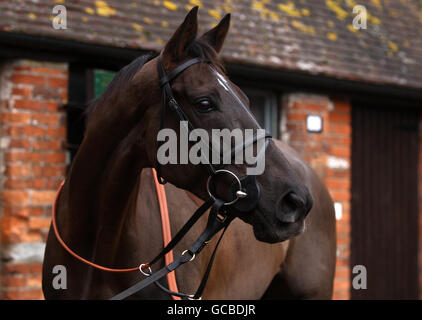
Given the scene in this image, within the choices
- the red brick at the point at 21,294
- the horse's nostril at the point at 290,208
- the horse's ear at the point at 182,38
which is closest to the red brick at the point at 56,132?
the red brick at the point at 21,294

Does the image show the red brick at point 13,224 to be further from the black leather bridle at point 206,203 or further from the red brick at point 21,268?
the black leather bridle at point 206,203

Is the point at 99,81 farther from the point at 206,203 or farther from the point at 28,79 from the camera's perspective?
the point at 206,203

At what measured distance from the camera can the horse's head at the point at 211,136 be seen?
2.36 metres

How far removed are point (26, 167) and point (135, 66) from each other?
2.13 m

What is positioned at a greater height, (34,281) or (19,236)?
(19,236)

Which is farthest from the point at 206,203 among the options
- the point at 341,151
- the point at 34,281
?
the point at 341,151

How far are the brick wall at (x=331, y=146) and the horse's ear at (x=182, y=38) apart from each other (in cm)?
360

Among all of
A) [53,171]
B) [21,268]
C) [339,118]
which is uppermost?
[339,118]

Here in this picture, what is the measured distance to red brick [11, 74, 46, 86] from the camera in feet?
14.9

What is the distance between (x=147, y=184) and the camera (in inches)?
118

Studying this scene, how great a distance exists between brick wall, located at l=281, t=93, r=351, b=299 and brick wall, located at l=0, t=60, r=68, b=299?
2516mm

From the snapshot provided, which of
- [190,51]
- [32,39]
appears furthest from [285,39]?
[190,51]

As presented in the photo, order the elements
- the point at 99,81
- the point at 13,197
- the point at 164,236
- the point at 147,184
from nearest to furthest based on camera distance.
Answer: the point at 164,236, the point at 147,184, the point at 13,197, the point at 99,81
